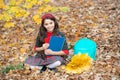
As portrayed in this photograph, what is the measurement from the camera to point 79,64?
5.87 meters

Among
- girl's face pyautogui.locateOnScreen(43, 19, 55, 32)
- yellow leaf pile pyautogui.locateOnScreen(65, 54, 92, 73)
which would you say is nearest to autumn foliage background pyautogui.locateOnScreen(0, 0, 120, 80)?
yellow leaf pile pyautogui.locateOnScreen(65, 54, 92, 73)

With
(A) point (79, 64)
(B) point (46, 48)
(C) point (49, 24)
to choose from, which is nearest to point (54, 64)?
(B) point (46, 48)

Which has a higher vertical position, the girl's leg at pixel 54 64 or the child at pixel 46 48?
the child at pixel 46 48

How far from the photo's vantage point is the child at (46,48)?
19.3ft

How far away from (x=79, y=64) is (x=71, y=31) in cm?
216

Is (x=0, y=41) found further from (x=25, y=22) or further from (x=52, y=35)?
(x=52, y=35)

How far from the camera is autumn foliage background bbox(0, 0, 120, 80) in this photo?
5.88 metres

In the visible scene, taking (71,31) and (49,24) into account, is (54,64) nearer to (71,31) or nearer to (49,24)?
(49,24)

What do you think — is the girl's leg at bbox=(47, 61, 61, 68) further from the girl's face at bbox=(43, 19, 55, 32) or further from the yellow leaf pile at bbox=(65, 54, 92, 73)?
the girl's face at bbox=(43, 19, 55, 32)

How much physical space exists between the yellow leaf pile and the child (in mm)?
215

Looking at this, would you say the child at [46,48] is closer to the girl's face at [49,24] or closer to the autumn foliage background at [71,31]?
the girl's face at [49,24]

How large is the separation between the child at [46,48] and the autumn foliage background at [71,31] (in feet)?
0.67

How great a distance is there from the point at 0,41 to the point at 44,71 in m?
2.51

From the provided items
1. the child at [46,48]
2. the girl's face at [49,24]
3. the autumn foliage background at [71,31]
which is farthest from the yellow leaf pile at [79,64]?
the girl's face at [49,24]
